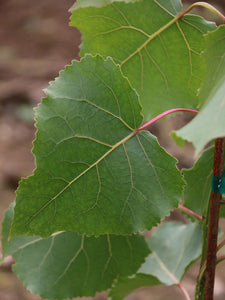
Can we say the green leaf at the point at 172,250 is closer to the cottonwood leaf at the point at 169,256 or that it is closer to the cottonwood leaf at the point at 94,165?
the cottonwood leaf at the point at 169,256

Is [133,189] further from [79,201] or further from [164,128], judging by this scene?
[164,128]

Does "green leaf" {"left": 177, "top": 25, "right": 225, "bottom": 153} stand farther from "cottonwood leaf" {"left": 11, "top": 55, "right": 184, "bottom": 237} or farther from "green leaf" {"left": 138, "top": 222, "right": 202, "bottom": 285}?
"green leaf" {"left": 138, "top": 222, "right": 202, "bottom": 285}

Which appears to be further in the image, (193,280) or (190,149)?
(190,149)

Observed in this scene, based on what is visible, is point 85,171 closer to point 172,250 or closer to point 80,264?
point 80,264

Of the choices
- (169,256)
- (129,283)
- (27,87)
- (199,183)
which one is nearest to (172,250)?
(169,256)

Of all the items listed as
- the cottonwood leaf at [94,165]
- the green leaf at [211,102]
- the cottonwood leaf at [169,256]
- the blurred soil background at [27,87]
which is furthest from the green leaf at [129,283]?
the blurred soil background at [27,87]

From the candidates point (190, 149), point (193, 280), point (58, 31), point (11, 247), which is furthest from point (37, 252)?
point (58, 31)

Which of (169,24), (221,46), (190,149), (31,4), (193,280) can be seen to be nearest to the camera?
(221,46)

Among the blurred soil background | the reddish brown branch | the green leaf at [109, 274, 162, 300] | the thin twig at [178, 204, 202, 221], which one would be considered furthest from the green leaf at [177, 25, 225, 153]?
the blurred soil background
